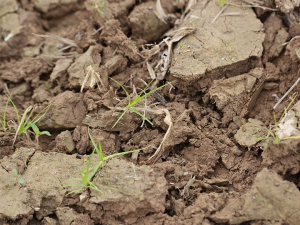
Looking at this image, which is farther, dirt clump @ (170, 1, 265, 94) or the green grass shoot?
dirt clump @ (170, 1, 265, 94)

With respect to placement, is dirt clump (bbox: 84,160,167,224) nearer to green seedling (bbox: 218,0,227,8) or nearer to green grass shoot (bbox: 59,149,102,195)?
green grass shoot (bbox: 59,149,102,195)

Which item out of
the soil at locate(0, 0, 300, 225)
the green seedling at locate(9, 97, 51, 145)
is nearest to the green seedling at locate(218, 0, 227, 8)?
the soil at locate(0, 0, 300, 225)

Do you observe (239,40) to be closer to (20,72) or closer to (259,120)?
(259,120)

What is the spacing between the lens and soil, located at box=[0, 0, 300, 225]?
1.95 meters

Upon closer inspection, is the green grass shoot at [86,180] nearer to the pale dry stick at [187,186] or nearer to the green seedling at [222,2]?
the pale dry stick at [187,186]

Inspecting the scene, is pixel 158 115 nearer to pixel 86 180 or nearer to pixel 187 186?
pixel 187 186

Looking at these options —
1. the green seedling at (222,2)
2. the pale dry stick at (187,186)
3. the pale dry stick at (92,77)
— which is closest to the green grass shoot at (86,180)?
the pale dry stick at (187,186)

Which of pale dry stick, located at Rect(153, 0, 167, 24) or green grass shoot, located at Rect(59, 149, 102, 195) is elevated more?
pale dry stick, located at Rect(153, 0, 167, 24)

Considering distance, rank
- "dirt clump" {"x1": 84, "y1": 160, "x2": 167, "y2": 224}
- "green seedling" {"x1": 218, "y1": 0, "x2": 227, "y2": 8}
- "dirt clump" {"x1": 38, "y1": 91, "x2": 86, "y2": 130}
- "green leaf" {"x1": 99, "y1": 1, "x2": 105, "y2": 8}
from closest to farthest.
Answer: "dirt clump" {"x1": 84, "y1": 160, "x2": 167, "y2": 224} < "dirt clump" {"x1": 38, "y1": 91, "x2": 86, "y2": 130} < "green seedling" {"x1": 218, "y1": 0, "x2": 227, "y2": 8} < "green leaf" {"x1": 99, "y1": 1, "x2": 105, "y2": 8}

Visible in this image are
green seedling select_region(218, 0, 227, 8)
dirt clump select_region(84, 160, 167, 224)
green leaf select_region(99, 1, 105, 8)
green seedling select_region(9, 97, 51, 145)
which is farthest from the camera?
green leaf select_region(99, 1, 105, 8)

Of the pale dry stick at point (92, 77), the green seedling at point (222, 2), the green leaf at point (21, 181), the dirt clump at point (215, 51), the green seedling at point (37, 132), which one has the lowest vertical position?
the green leaf at point (21, 181)

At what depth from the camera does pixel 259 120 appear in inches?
92.0

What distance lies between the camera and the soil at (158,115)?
195 centimetres

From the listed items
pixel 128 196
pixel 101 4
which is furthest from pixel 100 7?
pixel 128 196
